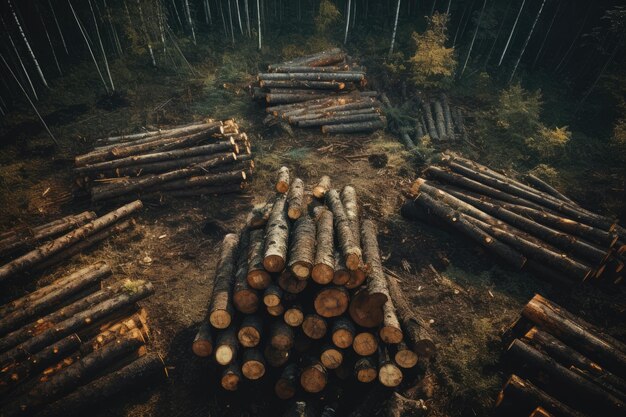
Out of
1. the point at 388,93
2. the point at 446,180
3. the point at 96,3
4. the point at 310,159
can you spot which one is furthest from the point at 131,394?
the point at 96,3

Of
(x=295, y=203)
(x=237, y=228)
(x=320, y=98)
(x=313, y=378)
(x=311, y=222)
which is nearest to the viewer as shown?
(x=313, y=378)

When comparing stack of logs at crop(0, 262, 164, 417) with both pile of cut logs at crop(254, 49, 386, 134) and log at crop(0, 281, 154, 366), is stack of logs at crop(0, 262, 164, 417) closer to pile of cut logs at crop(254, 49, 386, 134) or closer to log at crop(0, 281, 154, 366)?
log at crop(0, 281, 154, 366)

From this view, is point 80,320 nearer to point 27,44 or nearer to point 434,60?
point 27,44

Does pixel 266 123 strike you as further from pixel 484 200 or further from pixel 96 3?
pixel 96 3

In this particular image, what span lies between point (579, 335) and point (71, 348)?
7990mm

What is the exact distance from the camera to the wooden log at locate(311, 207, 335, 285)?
4.38 metres

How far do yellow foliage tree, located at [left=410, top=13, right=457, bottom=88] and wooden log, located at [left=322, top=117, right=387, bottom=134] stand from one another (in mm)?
3940

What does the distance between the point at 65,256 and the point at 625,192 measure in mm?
16135

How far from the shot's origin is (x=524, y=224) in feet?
24.1

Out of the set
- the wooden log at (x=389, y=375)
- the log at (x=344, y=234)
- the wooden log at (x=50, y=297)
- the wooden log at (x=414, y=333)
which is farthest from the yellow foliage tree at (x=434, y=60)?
the wooden log at (x=50, y=297)

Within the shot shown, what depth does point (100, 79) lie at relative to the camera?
13953 millimetres

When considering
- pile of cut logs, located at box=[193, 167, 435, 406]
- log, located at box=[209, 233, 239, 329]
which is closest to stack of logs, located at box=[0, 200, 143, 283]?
log, located at box=[209, 233, 239, 329]

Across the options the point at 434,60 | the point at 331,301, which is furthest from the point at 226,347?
the point at 434,60

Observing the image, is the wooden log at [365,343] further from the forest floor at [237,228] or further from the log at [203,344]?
the log at [203,344]
